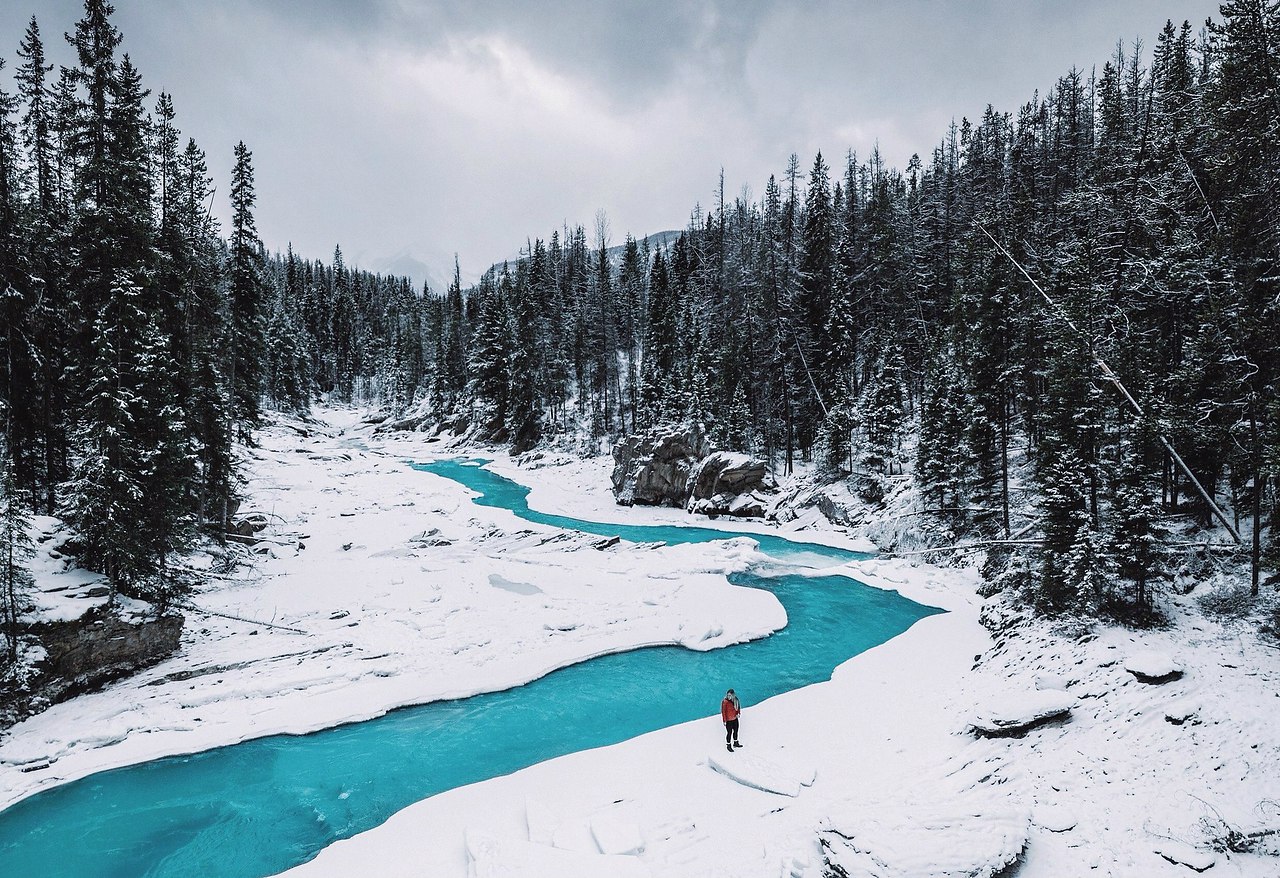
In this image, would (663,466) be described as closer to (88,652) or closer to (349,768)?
(349,768)

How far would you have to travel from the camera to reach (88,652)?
1414cm

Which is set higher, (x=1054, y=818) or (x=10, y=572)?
(x=10, y=572)

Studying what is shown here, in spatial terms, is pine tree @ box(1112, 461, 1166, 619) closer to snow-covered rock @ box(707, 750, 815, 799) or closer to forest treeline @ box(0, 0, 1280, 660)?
forest treeline @ box(0, 0, 1280, 660)

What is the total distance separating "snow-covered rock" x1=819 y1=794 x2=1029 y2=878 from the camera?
7.35m

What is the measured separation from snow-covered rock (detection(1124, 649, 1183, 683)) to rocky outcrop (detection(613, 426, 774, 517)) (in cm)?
2800

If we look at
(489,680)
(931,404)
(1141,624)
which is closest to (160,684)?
(489,680)

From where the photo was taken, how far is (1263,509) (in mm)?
14727

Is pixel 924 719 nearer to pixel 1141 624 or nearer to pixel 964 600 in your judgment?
pixel 1141 624

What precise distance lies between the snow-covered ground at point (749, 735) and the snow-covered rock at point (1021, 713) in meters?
0.05

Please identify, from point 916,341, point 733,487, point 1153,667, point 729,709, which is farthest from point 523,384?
point 1153,667

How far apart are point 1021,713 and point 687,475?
1299 inches

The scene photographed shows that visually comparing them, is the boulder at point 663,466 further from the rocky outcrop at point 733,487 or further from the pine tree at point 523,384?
the pine tree at point 523,384

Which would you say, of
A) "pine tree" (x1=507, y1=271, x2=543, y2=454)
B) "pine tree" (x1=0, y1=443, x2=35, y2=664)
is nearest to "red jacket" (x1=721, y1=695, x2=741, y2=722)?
"pine tree" (x1=0, y1=443, x2=35, y2=664)

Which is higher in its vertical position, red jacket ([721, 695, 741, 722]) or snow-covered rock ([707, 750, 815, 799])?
red jacket ([721, 695, 741, 722])
